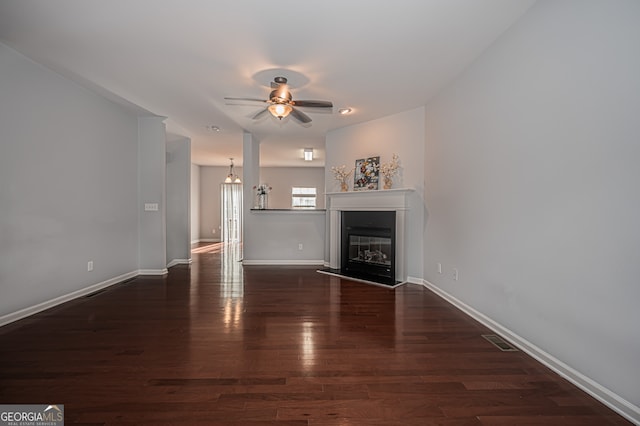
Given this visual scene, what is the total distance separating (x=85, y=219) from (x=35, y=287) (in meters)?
0.98

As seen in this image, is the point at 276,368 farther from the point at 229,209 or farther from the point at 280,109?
the point at 229,209

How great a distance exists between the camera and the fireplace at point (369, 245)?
442cm

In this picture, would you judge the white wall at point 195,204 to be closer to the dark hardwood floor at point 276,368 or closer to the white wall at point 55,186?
the white wall at point 55,186

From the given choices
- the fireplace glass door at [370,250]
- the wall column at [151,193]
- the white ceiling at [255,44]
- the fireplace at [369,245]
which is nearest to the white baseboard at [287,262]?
the fireplace at [369,245]

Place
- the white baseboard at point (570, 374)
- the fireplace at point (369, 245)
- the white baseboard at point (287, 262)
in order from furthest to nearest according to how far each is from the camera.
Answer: the white baseboard at point (287, 262)
the fireplace at point (369, 245)
the white baseboard at point (570, 374)

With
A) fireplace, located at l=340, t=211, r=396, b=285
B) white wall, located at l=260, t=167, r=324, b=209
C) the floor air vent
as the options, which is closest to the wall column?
fireplace, located at l=340, t=211, r=396, b=285

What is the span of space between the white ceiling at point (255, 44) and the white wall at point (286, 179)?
5677 mm

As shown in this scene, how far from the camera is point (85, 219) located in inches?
143

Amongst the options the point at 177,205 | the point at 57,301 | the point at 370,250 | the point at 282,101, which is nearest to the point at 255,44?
the point at 282,101

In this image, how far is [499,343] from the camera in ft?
7.59

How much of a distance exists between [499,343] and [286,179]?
27.1ft

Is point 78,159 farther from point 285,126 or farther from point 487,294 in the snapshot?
point 487,294

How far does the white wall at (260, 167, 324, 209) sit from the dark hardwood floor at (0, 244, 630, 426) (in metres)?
6.61

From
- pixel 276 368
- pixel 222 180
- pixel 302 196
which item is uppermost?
pixel 222 180
